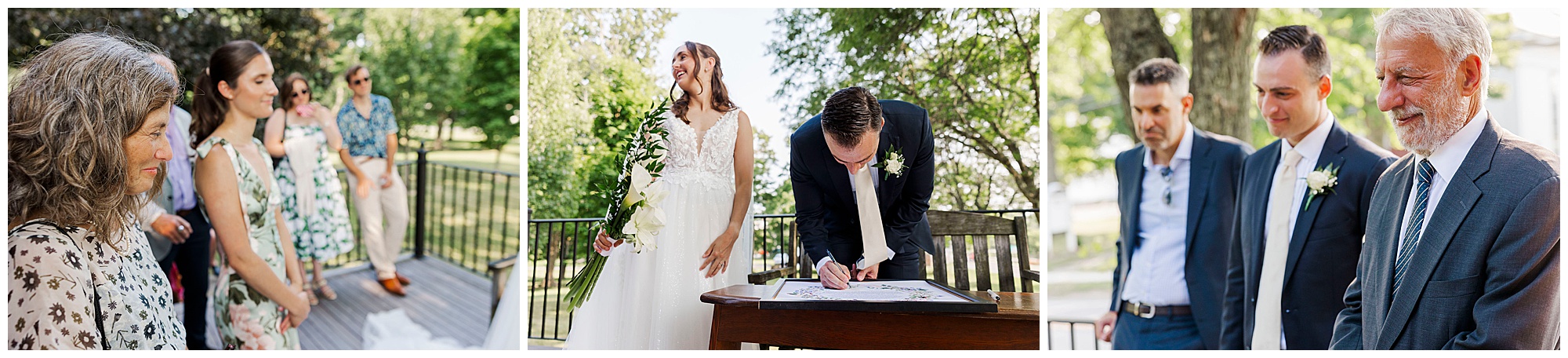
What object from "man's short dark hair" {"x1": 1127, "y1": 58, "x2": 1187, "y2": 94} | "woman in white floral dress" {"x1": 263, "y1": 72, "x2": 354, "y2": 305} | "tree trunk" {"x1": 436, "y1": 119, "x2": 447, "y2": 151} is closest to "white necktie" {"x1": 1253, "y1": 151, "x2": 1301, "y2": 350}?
"man's short dark hair" {"x1": 1127, "y1": 58, "x2": 1187, "y2": 94}

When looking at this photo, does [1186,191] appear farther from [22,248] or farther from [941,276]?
[22,248]

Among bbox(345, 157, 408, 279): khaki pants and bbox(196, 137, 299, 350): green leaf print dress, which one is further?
bbox(345, 157, 408, 279): khaki pants

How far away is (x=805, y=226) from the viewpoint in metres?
2.64

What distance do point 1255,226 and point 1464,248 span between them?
2.07ft

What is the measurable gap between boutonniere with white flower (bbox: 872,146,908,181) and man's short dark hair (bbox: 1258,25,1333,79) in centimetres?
126

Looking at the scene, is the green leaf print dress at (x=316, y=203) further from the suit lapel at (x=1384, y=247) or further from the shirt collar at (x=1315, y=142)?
the suit lapel at (x=1384, y=247)

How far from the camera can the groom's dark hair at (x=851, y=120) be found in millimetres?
2576

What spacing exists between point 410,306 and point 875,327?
10.8ft

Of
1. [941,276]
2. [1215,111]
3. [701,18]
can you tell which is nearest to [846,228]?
[941,276]

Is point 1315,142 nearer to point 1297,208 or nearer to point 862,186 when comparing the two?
point 1297,208

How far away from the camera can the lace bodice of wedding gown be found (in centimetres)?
260

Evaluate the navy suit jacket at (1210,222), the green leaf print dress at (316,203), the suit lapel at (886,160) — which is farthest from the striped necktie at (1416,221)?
the green leaf print dress at (316,203)

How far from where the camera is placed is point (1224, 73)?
12.1 ft

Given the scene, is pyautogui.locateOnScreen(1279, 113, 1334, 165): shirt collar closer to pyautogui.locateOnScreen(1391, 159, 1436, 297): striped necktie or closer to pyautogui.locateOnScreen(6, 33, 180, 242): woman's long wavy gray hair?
pyautogui.locateOnScreen(1391, 159, 1436, 297): striped necktie
